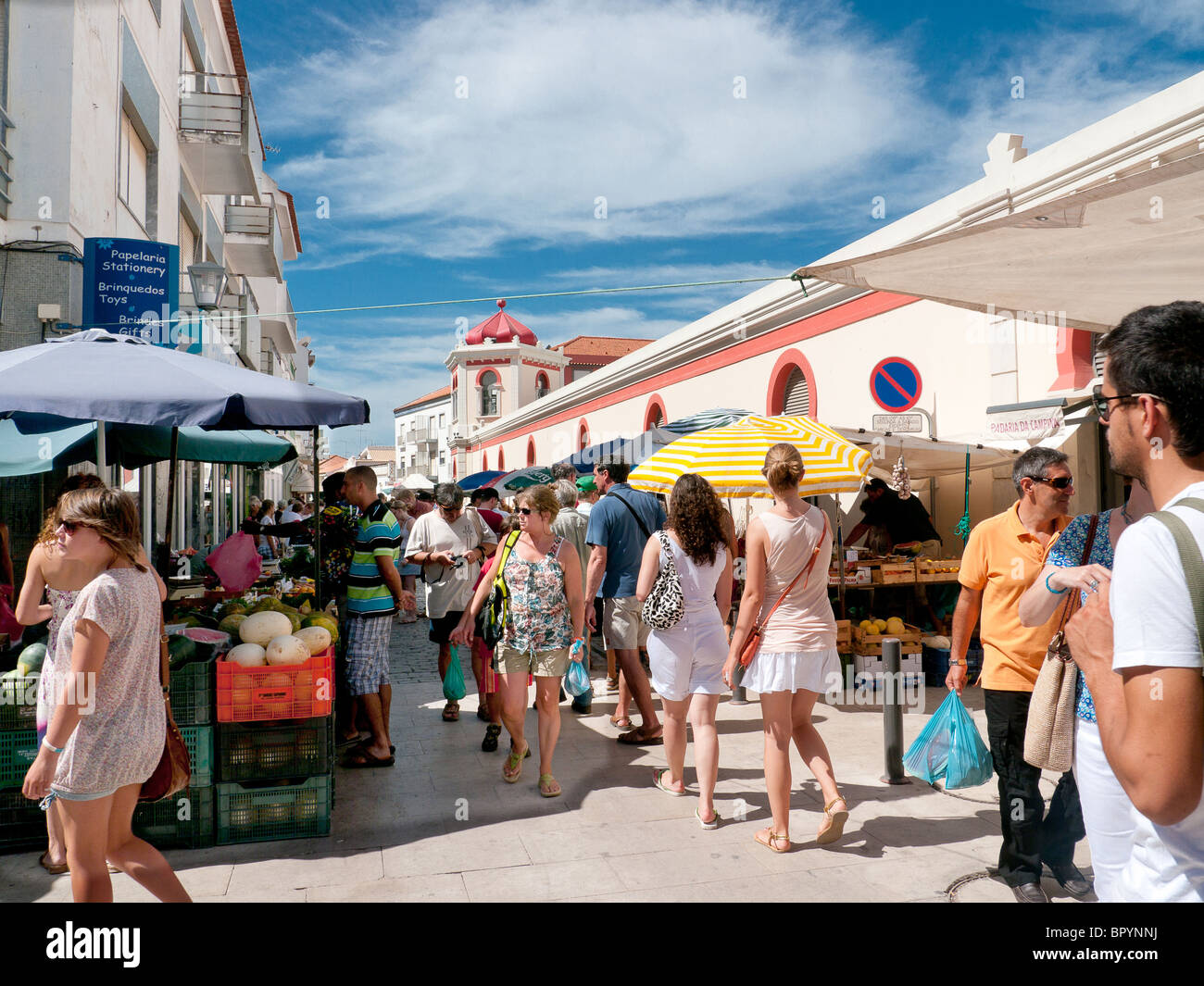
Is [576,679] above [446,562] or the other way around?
the other way around

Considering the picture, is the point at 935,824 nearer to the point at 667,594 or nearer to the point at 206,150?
the point at 667,594

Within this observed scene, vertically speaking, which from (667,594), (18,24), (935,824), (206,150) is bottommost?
(935,824)

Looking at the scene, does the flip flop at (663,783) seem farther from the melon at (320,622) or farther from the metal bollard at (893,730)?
the melon at (320,622)

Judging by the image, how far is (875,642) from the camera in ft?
27.6

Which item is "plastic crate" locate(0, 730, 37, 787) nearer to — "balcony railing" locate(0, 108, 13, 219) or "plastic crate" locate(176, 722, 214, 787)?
"plastic crate" locate(176, 722, 214, 787)

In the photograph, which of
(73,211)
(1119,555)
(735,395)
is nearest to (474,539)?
(73,211)

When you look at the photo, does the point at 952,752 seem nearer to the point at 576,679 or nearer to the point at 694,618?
the point at 694,618

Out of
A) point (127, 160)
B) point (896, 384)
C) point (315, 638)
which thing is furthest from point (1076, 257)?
point (127, 160)

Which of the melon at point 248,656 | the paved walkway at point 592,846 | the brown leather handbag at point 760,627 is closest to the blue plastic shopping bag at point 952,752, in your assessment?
the paved walkway at point 592,846

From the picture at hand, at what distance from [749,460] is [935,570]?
10.3ft

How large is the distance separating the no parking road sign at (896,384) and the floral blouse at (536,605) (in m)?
8.21

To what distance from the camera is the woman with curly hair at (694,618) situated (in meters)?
4.72

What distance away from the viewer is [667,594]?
15.6 ft
